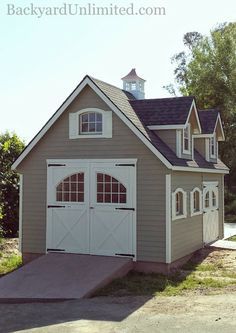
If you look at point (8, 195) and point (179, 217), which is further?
point (8, 195)

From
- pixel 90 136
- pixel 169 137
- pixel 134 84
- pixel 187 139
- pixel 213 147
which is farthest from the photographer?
pixel 213 147

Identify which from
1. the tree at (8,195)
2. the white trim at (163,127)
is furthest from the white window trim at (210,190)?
the tree at (8,195)

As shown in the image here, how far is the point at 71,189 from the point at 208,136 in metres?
6.57

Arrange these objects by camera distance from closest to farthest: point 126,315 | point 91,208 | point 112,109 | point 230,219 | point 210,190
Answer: point 126,315
point 112,109
point 91,208
point 210,190
point 230,219

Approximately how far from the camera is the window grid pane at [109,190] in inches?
554

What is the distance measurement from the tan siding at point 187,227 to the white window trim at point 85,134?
8.02 ft

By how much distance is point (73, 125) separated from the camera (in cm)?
1471

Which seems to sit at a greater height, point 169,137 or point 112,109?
point 112,109

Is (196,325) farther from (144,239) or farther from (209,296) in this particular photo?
(144,239)

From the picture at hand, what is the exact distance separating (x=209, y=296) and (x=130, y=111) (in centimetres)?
666

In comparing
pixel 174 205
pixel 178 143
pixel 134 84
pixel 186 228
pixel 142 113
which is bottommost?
pixel 186 228

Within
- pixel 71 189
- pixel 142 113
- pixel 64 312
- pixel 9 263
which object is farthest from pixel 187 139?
pixel 64 312

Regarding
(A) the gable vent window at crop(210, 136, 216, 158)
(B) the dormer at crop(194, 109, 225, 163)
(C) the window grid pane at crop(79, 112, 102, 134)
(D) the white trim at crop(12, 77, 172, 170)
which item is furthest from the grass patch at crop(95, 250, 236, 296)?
(A) the gable vent window at crop(210, 136, 216, 158)

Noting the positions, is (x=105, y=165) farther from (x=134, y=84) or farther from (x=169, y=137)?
(x=134, y=84)
